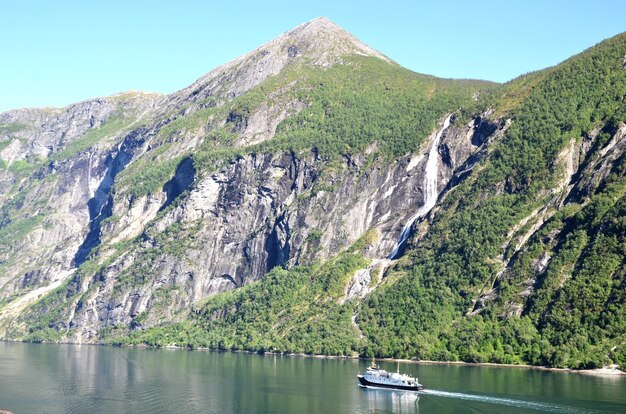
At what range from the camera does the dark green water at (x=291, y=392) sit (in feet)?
431

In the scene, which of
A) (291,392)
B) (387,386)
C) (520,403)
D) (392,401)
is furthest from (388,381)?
(520,403)

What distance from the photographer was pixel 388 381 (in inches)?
6344

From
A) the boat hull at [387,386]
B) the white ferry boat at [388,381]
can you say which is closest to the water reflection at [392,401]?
the boat hull at [387,386]

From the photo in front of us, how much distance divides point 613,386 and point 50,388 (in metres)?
107

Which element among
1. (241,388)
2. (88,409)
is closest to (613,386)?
(241,388)

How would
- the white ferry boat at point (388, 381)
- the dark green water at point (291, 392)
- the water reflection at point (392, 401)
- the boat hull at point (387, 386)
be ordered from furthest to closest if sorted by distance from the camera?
the white ferry boat at point (388, 381), the boat hull at point (387, 386), the water reflection at point (392, 401), the dark green water at point (291, 392)

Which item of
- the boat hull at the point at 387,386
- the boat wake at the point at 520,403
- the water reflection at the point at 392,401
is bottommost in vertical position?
the water reflection at the point at 392,401

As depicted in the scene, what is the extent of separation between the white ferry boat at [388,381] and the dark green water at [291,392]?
235 cm

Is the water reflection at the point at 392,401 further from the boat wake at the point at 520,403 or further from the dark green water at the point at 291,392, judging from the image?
the boat wake at the point at 520,403

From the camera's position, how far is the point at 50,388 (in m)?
157

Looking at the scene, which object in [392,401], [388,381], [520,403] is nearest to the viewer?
[520,403]

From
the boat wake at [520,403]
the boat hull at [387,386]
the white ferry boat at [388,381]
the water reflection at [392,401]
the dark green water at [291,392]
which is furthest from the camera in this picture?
the white ferry boat at [388,381]

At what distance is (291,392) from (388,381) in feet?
74.7

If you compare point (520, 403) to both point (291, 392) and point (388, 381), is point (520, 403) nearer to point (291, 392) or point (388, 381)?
point (388, 381)
